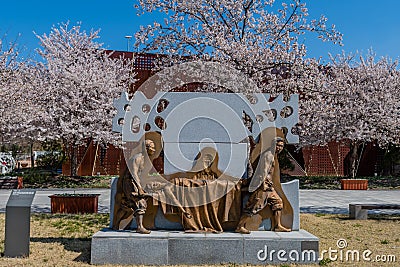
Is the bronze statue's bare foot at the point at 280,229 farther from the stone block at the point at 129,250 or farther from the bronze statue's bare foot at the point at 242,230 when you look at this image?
the stone block at the point at 129,250

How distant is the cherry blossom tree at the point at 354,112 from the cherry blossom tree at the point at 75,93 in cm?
941

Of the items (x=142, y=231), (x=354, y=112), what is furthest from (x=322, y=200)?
(x=142, y=231)

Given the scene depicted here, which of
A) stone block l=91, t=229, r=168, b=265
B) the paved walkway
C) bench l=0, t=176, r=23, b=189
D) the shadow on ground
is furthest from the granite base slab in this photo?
bench l=0, t=176, r=23, b=189

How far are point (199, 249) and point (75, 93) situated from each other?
55.8 ft

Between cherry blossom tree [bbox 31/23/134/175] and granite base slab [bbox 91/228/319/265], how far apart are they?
15412mm

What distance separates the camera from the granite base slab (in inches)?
271

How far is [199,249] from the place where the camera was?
6.95 meters

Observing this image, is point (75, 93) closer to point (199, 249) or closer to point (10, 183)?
point (10, 183)

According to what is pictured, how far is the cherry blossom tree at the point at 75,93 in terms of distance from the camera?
72.2 ft

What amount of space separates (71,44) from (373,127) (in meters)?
16.0

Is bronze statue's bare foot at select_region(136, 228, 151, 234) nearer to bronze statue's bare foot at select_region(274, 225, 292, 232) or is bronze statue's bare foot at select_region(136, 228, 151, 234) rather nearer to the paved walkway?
bronze statue's bare foot at select_region(274, 225, 292, 232)

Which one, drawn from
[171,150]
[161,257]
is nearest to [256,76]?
[171,150]

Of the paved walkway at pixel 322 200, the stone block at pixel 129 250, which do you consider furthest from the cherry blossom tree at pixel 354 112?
the stone block at pixel 129 250

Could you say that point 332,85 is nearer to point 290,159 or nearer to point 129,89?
point 290,159
